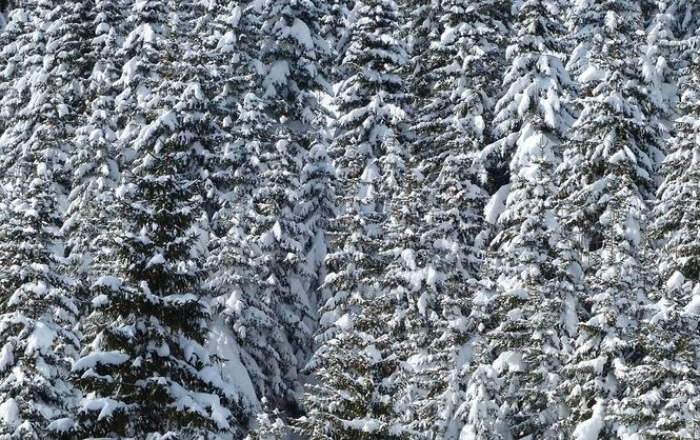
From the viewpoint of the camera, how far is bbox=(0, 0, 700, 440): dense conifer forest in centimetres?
1723

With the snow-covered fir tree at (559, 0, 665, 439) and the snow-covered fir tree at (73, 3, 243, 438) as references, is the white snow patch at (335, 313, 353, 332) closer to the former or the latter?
the snow-covered fir tree at (559, 0, 665, 439)

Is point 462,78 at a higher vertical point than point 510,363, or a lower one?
higher

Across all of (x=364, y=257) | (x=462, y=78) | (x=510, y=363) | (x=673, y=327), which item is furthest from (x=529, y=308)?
(x=462, y=78)

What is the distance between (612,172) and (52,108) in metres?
21.5

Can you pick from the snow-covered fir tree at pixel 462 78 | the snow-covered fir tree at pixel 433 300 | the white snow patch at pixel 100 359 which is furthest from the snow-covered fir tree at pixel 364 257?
the white snow patch at pixel 100 359

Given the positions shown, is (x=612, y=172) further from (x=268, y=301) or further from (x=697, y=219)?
(x=268, y=301)

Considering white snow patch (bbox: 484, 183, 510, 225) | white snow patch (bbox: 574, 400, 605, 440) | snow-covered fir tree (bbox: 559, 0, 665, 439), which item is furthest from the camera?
white snow patch (bbox: 484, 183, 510, 225)

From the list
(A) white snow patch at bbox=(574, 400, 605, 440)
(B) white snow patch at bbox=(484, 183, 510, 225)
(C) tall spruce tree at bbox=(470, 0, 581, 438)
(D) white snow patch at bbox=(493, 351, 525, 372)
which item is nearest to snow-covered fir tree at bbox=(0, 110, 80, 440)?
(C) tall spruce tree at bbox=(470, 0, 581, 438)

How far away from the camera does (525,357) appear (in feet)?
76.9

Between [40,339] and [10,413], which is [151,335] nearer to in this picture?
[40,339]

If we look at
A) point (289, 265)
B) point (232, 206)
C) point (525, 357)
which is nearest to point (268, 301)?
point (289, 265)

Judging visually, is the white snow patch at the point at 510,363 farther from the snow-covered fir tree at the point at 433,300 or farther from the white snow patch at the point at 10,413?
the white snow patch at the point at 10,413

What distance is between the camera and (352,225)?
27.6m

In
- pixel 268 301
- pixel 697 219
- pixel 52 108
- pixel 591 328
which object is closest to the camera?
pixel 591 328
